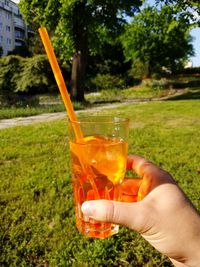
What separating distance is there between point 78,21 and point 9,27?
2933 inches

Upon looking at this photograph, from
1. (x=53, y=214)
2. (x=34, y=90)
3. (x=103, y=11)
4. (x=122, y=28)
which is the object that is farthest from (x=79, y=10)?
(x=53, y=214)

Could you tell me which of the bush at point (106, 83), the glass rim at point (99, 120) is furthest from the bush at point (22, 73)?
the glass rim at point (99, 120)

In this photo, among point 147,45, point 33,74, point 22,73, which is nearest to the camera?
point 33,74

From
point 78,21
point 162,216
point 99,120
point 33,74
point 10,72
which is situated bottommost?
point 162,216

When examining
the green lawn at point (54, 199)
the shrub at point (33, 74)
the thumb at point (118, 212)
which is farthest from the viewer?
the shrub at point (33, 74)

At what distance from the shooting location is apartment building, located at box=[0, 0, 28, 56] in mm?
83312

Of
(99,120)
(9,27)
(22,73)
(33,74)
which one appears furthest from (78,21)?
(9,27)

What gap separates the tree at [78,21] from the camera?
56.3 feet

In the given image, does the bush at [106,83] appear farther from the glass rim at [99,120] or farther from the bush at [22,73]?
the glass rim at [99,120]

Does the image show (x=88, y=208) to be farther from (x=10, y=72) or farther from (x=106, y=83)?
(x=106, y=83)

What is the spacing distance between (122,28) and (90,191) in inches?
739

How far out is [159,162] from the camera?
19.5 feet

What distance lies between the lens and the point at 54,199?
4512 mm

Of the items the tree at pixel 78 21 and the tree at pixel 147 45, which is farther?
the tree at pixel 147 45
